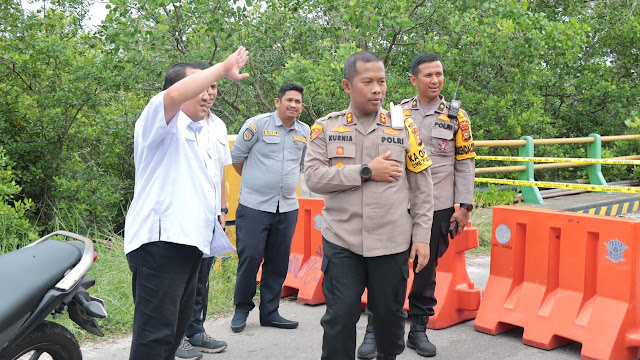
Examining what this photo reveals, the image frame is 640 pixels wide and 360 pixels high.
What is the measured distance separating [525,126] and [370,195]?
9.00 meters

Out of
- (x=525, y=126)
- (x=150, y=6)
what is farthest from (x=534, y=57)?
(x=150, y=6)

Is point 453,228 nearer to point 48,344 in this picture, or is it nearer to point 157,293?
point 157,293

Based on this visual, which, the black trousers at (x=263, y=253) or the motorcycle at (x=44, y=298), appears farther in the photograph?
the black trousers at (x=263, y=253)

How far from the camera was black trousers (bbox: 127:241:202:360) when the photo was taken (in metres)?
2.96

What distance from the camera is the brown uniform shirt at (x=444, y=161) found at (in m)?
4.58

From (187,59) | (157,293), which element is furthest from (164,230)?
(187,59)

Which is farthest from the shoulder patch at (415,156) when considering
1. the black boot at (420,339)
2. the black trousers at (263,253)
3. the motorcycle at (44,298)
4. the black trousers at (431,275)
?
the black trousers at (263,253)

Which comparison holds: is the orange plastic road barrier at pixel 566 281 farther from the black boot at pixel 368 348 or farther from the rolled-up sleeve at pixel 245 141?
the rolled-up sleeve at pixel 245 141

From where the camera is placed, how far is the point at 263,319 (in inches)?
211

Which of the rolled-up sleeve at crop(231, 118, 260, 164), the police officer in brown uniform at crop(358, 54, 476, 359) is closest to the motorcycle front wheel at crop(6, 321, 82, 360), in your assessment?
the police officer in brown uniform at crop(358, 54, 476, 359)

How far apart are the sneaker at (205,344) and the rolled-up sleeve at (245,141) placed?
1590 millimetres

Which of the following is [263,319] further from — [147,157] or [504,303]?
[147,157]

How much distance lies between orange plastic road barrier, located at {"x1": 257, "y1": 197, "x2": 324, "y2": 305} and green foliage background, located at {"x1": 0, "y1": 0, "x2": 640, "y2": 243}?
321cm

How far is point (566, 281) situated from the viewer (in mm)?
4664
